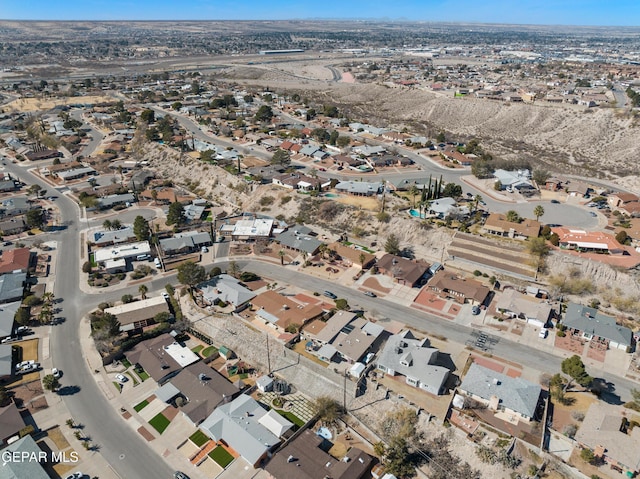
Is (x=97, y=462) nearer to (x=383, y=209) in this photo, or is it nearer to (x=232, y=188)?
(x=383, y=209)

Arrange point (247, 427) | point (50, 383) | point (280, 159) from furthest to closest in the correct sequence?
1. point (280, 159)
2. point (50, 383)
3. point (247, 427)

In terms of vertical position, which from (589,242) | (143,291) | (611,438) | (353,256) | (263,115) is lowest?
(143,291)

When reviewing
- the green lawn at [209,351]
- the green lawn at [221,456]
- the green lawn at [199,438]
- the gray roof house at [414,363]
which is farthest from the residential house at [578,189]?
the green lawn at [199,438]

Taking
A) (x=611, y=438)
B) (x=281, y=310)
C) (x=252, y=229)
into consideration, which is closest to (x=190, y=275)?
(x=281, y=310)

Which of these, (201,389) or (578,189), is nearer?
(201,389)

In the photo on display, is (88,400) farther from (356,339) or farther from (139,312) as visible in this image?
(356,339)

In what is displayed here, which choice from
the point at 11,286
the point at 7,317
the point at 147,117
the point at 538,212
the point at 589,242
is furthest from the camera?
the point at 147,117

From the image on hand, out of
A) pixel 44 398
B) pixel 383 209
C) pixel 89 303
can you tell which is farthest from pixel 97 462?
pixel 383 209

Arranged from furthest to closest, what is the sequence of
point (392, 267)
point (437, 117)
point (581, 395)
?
point (437, 117), point (392, 267), point (581, 395)
